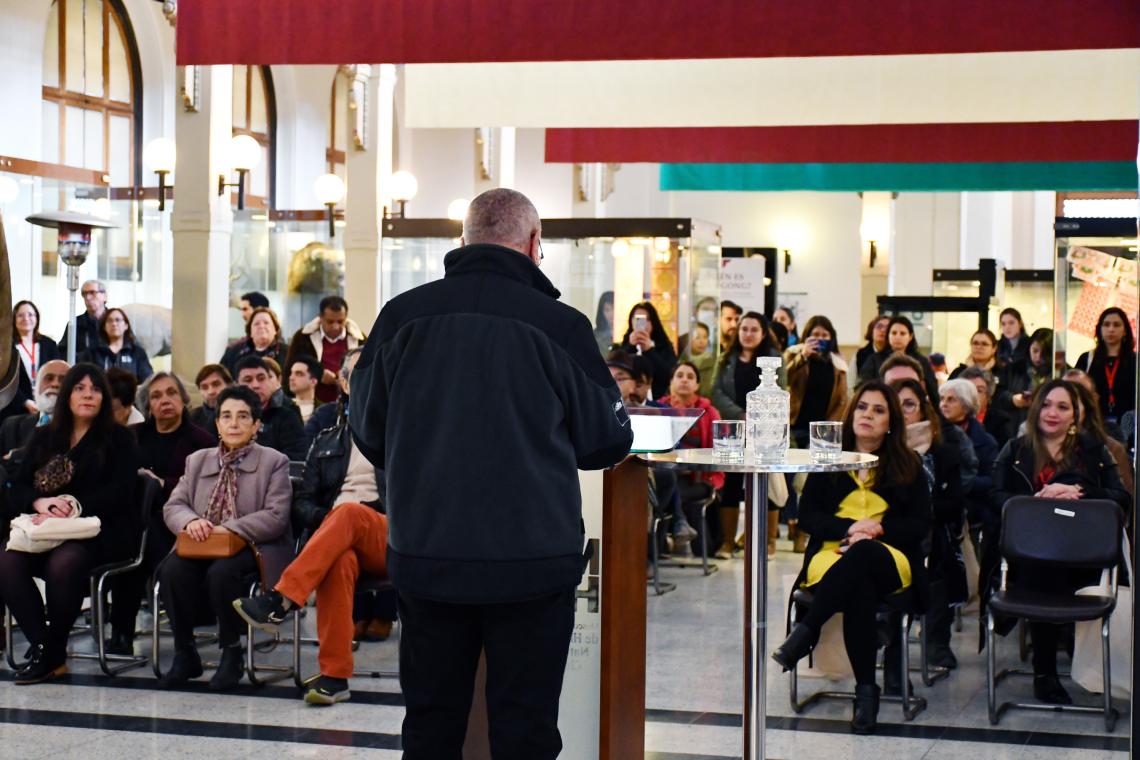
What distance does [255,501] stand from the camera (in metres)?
6.96

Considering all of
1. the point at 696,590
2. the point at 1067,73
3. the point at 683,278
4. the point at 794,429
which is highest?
the point at 1067,73

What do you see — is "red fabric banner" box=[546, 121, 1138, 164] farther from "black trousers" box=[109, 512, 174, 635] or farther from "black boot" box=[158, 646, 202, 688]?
"black boot" box=[158, 646, 202, 688]

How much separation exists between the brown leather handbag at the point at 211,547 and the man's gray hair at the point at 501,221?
3.47m

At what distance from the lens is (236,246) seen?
1501cm

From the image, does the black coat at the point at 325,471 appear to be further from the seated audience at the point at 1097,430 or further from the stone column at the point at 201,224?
the stone column at the point at 201,224

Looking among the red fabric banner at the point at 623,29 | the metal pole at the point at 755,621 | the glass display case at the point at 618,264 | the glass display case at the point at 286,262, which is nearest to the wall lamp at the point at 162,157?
the glass display case at the point at 286,262

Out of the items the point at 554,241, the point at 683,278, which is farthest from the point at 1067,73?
the point at 554,241

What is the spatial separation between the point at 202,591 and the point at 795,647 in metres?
2.58

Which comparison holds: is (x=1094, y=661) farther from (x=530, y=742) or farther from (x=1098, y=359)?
(x=1098, y=359)

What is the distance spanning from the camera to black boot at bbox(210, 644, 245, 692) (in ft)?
21.5

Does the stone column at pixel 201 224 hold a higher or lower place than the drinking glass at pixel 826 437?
higher

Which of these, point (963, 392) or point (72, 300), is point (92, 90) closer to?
point (72, 300)

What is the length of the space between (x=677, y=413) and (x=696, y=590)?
4862 millimetres

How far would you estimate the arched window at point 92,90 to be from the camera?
17.5m
